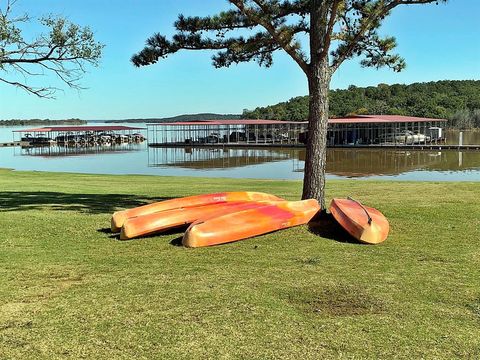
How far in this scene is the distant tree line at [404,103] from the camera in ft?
285

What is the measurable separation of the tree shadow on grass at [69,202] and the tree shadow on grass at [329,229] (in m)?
3.77

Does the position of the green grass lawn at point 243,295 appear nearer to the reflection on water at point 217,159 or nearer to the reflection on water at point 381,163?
the reflection on water at point 381,163

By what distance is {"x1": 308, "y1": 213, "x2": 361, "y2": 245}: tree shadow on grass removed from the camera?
6.77 meters

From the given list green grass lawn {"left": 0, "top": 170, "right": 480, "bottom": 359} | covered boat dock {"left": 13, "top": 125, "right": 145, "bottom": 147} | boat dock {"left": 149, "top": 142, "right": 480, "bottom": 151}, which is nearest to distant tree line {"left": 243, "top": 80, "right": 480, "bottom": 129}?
boat dock {"left": 149, "top": 142, "right": 480, "bottom": 151}

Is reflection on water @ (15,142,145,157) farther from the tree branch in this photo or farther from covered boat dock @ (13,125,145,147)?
the tree branch

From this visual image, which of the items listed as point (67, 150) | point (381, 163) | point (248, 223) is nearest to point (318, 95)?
point (248, 223)

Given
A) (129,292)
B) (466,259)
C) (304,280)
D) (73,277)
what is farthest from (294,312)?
(466,259)

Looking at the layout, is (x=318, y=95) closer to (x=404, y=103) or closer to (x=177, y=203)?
(x=177, y=203)

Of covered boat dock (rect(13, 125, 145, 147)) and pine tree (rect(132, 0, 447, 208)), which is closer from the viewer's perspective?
pine tree (rect(132, 0, 447, 208))

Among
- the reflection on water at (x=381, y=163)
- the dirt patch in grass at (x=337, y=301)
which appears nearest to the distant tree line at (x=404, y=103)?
the reflection on water at (x=381, y=163)

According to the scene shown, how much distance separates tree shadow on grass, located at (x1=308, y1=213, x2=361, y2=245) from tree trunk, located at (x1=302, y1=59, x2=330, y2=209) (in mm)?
372

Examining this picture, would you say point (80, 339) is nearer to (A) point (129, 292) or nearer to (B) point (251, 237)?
(A) point (129, 292)

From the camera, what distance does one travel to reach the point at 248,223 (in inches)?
267

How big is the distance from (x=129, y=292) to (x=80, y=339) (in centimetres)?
105
